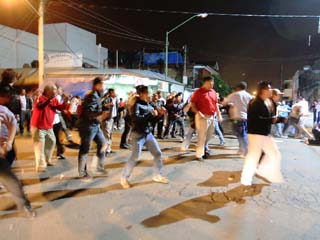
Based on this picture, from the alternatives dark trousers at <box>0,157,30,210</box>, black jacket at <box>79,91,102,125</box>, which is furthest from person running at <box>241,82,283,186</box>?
dark trousers at <box>0,157,30,210</box>

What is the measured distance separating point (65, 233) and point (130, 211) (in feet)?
3.41

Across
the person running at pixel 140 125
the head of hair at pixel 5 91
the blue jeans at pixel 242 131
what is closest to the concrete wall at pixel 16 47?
the blue jeans at pixel 242 131

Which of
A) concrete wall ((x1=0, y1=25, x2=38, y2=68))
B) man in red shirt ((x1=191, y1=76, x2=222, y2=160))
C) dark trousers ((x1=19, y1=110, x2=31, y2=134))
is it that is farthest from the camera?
concrete wall ((x1=0, y1=25, x2=38, y2=68))

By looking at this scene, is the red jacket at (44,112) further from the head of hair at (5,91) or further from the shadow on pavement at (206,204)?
the shadow on pavement at (206,204)

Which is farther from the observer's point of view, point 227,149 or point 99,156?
point 227,149

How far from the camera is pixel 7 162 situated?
4539 millimetres

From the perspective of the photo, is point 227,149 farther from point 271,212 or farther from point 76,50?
point 76,50

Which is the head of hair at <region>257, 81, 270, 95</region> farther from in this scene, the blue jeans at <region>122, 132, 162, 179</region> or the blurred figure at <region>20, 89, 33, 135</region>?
the blurred figure at <region>20, 89, 33, 135</region>

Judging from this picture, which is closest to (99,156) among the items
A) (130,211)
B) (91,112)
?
(91,112)

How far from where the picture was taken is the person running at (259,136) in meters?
5.69

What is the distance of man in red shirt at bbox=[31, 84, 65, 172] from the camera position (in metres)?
6.88

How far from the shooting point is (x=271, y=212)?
4973 mm

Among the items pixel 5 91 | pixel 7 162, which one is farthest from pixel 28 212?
pixel 5 91

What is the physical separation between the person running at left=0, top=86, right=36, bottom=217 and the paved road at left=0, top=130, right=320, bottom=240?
186 mm
